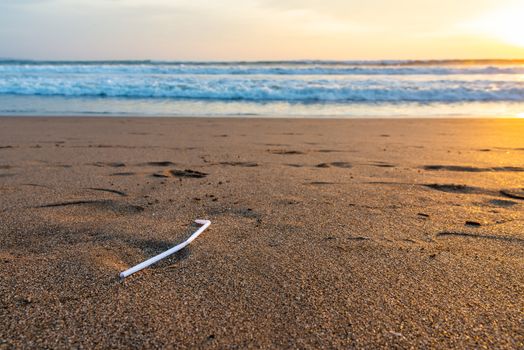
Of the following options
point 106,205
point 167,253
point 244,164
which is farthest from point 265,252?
point 244,164

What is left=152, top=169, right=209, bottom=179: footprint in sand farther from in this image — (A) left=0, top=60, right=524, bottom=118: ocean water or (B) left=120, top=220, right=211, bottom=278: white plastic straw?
(A) left=0, top=60, right=524, bottom=118: ocean water

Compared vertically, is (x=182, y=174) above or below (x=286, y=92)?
below

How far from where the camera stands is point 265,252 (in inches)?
72.2

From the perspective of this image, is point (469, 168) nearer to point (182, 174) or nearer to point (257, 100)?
point (182, 174)

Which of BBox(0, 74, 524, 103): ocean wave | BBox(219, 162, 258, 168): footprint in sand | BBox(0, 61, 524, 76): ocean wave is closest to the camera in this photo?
BBox(219, 162, 258, 168): footprint in sand

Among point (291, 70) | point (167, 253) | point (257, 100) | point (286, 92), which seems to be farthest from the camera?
point (291, 70)

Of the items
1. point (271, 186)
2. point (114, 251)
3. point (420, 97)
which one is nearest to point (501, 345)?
point (114, 251)

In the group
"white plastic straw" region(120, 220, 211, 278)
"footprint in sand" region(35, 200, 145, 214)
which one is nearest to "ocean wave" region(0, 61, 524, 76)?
"footprint in sand" region(35, 200, 145, 214)

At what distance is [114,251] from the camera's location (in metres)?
1.83

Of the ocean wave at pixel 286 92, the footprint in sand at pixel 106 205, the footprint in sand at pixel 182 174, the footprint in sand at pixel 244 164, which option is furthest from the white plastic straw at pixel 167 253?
the ocean wave at pixel 286 92

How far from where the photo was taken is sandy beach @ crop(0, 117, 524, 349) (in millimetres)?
1284

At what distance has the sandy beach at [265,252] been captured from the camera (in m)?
1.28

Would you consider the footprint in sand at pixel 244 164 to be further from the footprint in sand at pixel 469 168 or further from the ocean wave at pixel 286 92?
the ocean wave at pixel 286 92

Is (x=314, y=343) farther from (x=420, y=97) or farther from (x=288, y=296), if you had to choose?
(x=420, y=97)
